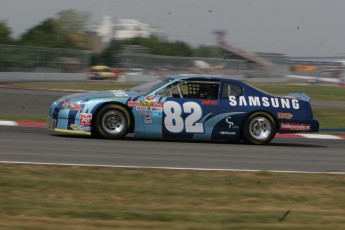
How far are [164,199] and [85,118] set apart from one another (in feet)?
17.8

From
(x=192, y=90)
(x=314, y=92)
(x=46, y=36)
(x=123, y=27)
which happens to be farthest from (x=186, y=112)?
(x=123, y=27)

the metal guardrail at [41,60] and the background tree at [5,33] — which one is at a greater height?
the background tree at [5,33]

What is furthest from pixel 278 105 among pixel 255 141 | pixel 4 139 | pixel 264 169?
pixel 4 139

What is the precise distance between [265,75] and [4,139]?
165 feet

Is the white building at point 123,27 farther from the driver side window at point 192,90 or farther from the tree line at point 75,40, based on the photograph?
the driver side window at point 192,90

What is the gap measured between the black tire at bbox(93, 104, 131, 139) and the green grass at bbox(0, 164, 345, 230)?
343 cm

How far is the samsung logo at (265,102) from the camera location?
1310 centimetres

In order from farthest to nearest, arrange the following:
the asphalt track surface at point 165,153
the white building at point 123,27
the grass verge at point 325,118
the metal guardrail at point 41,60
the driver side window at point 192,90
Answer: the white building at point 123,27
the metal guardrail at point 41,60
the grass verge at point 325,118
the driver side window at point 192,90
the asphalt track surface at point 165,153

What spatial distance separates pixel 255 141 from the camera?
1319 cm

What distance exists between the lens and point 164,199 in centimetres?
706

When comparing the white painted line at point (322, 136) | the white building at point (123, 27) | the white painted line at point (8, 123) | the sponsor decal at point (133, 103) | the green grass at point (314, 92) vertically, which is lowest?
the white painted line at point (8, 123)

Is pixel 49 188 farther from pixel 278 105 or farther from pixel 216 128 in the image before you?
pixel 278 105

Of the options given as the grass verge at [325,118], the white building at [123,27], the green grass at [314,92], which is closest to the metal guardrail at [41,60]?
the green grass at [314,92]

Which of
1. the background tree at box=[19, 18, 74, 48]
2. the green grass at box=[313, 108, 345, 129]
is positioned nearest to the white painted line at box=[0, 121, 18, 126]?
the green grass at box=[313, 108, 345, 129]
